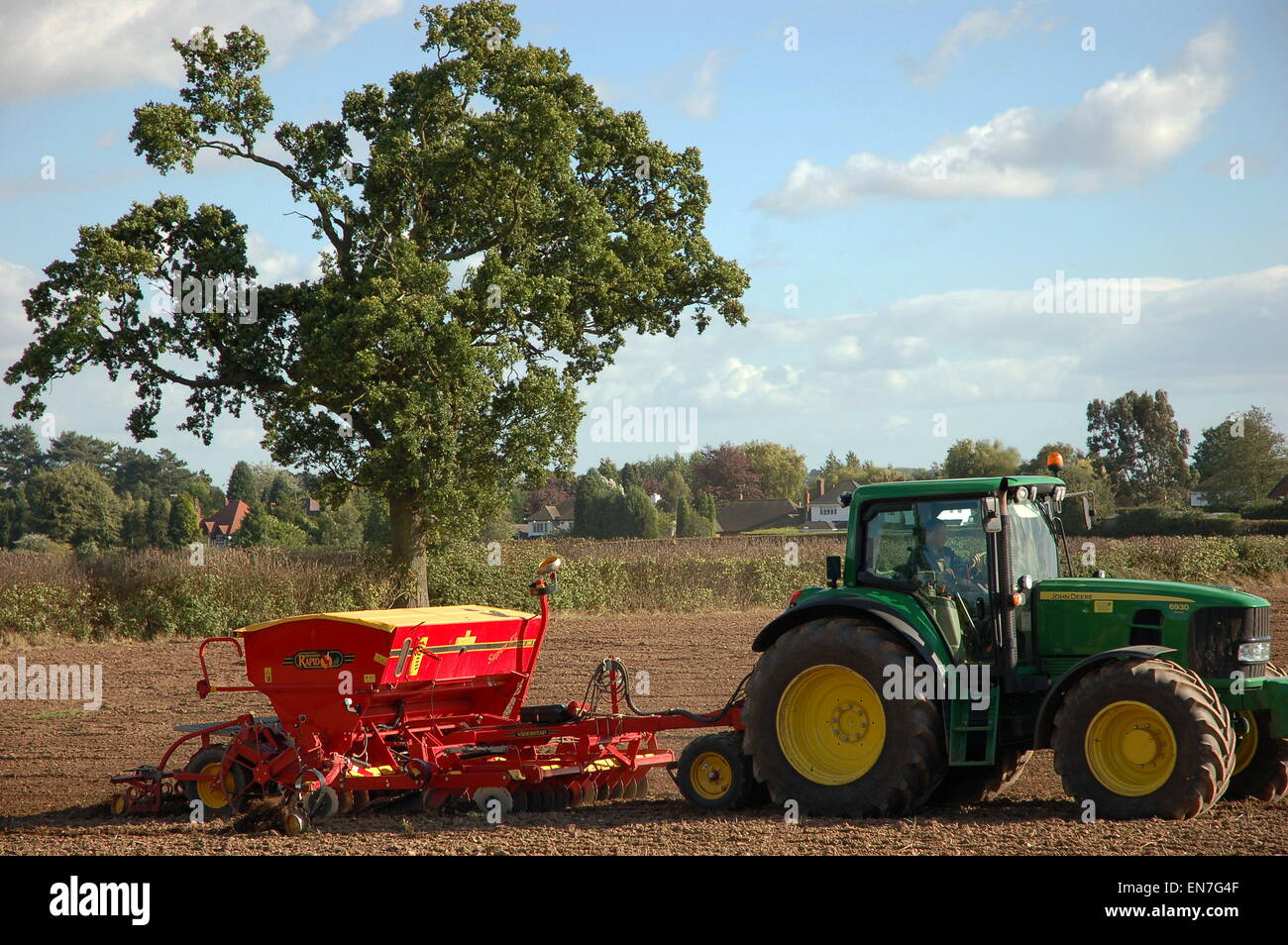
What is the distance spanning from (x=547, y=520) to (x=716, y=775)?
79.0 meters

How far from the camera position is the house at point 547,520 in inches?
3383

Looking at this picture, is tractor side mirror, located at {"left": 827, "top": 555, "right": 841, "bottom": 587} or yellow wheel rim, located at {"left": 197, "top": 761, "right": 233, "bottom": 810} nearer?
tractor side mirror, located at {"left": 827, "top": 555, "right": 841, "bottom": 587}

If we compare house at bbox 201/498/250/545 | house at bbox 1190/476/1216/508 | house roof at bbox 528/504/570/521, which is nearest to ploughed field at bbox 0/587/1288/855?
house at bbox 1190/476/1216/508

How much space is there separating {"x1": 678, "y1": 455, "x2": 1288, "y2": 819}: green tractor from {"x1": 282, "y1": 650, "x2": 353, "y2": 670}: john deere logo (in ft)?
9.36

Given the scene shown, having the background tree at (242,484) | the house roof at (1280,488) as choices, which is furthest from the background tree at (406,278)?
the background tree at (242,484)

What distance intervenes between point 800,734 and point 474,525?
17.9 metres

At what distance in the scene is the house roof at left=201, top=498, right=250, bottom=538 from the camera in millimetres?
76981

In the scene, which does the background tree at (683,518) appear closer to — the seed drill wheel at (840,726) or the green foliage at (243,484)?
the green foliage at (243,484)

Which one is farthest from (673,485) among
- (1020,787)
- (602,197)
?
(1020,787)

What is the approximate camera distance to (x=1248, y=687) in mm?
7695

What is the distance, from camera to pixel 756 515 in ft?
257

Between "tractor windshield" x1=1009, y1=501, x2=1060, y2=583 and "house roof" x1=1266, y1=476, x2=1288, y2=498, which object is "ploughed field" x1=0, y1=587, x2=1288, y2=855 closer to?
"tractor windshield" x1=1009, y1=501, x2=1060, y2=583

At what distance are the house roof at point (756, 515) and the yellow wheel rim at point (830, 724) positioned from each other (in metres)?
67.9

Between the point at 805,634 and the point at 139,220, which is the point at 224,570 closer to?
the point at 139,220
